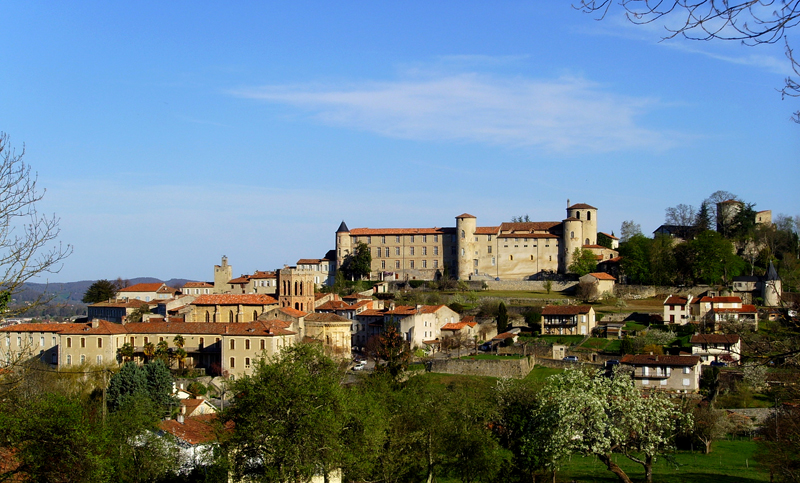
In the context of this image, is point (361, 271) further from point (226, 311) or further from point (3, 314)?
point (3, 314)

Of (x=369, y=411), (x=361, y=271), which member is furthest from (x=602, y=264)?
(x=369, y=411)

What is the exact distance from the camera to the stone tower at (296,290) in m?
69.1

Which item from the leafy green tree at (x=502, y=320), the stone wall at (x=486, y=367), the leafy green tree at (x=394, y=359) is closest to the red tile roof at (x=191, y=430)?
the leafy green tree at (x=394, y=359)

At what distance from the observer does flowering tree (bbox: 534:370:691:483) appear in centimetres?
2767

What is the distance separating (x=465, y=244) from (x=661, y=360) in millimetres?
44727

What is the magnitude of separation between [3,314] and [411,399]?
20.6 metres

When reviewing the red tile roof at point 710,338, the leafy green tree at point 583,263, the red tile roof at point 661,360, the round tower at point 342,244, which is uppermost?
the round tower at point 342,244

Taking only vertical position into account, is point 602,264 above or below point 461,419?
above

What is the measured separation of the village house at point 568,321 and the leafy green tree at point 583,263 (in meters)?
21.2

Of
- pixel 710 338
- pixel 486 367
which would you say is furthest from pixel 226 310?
pixel 710 338

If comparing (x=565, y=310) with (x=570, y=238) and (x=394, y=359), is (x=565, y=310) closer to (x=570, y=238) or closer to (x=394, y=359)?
(x=394, y=359)

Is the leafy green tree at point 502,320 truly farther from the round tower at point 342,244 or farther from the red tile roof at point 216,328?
the round tower at point 342,244

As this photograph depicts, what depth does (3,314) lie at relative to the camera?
12812 mm

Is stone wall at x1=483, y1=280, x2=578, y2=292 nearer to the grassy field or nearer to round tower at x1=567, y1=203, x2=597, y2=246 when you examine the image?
round tower at x1=567, y1=203, x2=597, y2=246
